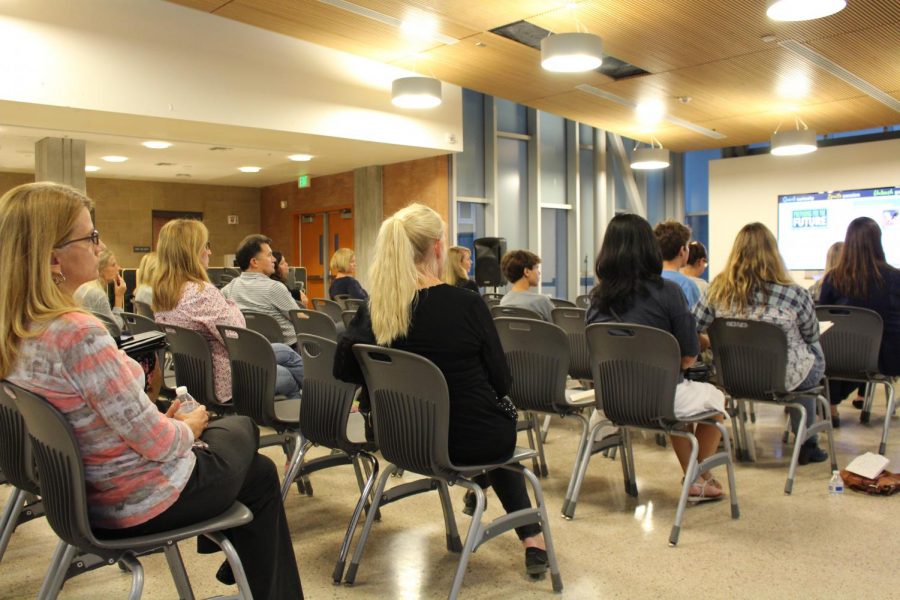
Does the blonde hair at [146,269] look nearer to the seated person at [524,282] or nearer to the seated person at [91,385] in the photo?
the seated person at [524,282]

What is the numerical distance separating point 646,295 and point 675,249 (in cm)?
102

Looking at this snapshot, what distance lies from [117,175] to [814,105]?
10657mm

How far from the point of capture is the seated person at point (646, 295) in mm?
3203

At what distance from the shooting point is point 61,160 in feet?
28.5

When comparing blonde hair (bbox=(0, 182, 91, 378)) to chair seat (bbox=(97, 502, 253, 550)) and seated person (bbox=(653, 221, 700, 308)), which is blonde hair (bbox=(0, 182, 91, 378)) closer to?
chair seat (bbox=(97, 502, 253, 550))

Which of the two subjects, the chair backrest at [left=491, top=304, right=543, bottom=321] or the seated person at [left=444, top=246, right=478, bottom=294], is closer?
the chair backrest at [left=491, top=304, right=543, bottom=321]

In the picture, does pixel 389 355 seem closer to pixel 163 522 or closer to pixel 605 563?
pixel 163 522

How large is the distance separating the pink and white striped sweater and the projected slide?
34.7ft

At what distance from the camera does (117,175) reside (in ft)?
41.1

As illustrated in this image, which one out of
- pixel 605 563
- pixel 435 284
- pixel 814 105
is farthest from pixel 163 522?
pixel 814 105

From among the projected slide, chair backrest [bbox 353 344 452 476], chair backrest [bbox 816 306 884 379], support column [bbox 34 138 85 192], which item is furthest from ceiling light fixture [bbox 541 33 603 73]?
the projected slide

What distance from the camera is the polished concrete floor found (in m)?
2.63

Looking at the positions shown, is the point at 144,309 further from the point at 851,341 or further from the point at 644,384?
the point at 851,341

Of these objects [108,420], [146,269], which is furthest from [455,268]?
[108,420]
